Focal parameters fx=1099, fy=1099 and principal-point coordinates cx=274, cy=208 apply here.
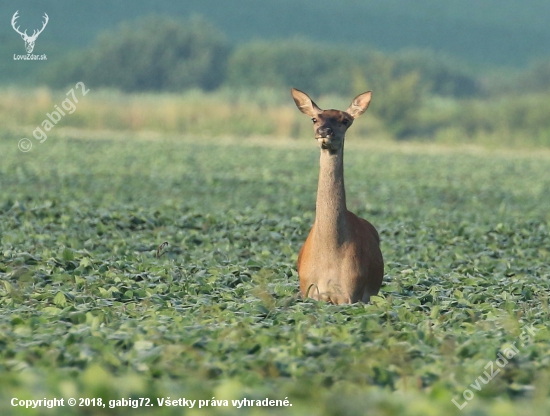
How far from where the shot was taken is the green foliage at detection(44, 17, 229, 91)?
75.4m

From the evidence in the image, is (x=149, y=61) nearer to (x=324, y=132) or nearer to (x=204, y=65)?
(x=204, y=65)

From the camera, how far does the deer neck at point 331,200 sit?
30.1 ft

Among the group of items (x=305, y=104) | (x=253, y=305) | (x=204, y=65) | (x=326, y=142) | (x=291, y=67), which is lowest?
(x=253, y=305)

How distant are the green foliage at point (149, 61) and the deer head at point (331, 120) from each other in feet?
216

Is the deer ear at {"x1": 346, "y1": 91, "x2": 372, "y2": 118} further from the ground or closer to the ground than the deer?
further from the ground

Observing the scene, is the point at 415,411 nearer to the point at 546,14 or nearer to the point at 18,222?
the point at 18,222

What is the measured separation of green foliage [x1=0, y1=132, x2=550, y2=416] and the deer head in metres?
1.35

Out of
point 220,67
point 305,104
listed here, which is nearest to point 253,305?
point 305,104

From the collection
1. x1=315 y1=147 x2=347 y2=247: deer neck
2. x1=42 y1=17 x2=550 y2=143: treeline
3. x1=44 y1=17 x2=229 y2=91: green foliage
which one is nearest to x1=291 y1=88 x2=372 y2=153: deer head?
x1=315 y1=147 x2=347 y2=247: deer neck

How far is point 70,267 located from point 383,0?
114 metres

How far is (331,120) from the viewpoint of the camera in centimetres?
923

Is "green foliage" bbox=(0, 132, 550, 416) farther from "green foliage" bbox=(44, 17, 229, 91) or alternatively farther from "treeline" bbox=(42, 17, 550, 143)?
"green foliage" bbox=(44, 17, 229, 91)

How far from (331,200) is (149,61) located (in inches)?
2686

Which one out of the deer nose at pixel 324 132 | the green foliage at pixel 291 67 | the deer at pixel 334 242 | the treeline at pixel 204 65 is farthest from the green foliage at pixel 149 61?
the deer nose at pixel 324 132
